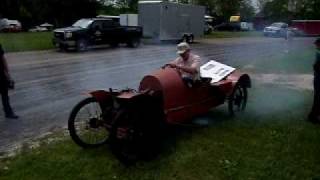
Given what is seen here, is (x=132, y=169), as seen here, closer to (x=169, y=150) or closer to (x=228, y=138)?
(x=169, y=150)

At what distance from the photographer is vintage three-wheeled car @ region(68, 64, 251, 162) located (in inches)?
229

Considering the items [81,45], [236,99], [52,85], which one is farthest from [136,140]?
[81,45]

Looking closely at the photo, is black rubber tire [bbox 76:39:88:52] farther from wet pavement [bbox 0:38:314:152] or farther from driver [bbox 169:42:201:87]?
driver [bbox 169:42:201:87]

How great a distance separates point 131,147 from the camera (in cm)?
592

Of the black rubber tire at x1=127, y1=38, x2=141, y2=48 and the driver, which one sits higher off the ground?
the driver

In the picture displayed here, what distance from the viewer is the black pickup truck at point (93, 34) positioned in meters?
25.2

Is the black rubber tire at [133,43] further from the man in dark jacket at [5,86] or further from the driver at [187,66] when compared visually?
the driver at [187,66]

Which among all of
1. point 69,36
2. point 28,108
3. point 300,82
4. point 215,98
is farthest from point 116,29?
point 215,98

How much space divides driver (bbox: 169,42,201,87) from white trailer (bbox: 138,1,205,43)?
83.1ft

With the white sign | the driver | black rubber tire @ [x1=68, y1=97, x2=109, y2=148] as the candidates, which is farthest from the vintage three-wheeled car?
the white sign

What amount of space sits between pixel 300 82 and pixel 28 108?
750 centimetres

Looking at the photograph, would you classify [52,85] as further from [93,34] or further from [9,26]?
Answer: [9,26]

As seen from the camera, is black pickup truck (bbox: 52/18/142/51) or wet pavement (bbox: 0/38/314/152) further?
black pickup truck (bbox: 52/18/142/51)

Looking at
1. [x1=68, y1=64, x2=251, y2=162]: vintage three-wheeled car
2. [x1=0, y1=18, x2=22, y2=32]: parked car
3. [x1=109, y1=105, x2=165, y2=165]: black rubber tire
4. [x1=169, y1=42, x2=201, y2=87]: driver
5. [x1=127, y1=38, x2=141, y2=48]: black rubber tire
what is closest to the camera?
[x1=109, y1=105, x2=165, y2=165]: black rubber tire
